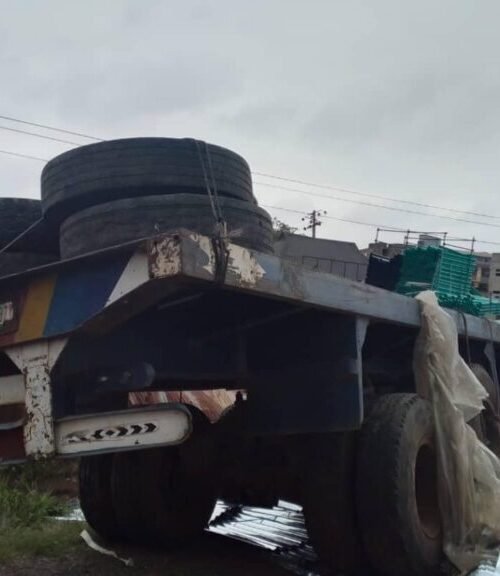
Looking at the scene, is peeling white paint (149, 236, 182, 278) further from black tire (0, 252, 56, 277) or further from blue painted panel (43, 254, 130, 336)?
black tire (0, 252, 56, 277)

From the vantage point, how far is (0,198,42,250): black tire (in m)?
3.64

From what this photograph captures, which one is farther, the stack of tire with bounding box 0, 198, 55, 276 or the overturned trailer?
the stack of tire with bounding box 0, 198, 55, 276

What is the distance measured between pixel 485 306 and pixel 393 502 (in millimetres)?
2349

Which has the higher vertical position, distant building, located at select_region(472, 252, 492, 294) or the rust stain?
distant building, located at select_region(472, 252, 492, 294)

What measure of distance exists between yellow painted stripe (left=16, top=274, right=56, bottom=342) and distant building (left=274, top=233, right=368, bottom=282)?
1.61m

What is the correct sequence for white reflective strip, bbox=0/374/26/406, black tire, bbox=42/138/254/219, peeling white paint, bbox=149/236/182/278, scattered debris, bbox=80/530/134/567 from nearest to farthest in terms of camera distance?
peeling white paint, bbox=149/236/182/278, white reflective strip, bbox=0/374/26/406, black tire, bbox=42/138/254/219, scattered debris, bbox=80/530/134/567

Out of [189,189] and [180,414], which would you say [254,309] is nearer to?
[189,189]

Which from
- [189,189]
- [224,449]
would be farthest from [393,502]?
[189,189]

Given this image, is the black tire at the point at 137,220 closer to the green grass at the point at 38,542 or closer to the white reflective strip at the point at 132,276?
the white reflective strip at the point at 132,276

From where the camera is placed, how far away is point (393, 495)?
351cm

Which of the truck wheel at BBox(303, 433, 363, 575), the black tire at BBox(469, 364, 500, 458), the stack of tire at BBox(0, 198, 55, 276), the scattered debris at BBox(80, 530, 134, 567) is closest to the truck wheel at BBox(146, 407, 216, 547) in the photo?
the scattered debris at BBox(80, 530, 134, 567)

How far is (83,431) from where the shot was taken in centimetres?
283

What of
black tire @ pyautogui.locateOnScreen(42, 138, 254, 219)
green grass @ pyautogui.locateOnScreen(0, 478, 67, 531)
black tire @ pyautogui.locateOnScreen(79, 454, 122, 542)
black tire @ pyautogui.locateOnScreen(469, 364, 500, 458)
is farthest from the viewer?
green grass @ pyautogui.locateOnScreen(0, 478, 67, 531)

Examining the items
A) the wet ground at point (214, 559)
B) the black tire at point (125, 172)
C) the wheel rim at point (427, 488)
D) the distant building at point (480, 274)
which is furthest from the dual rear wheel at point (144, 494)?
the distant building at point (480, 274)
